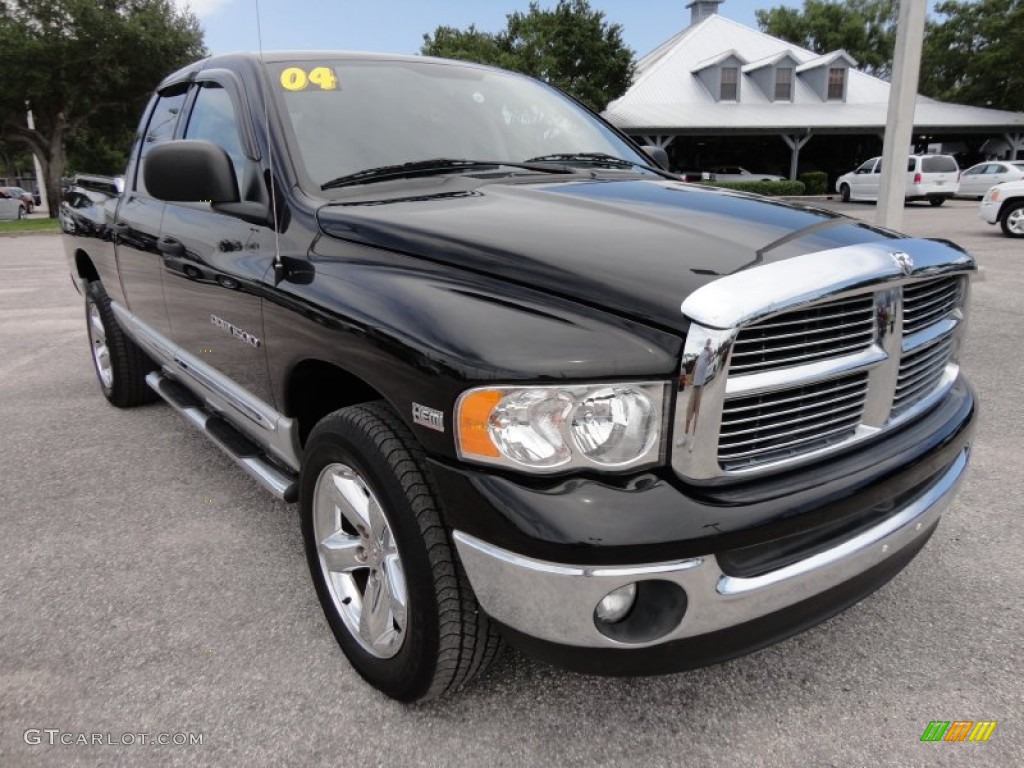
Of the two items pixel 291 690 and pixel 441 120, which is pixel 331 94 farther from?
pixel 291 690

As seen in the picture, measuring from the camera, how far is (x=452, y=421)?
5.58ft

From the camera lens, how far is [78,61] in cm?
2447

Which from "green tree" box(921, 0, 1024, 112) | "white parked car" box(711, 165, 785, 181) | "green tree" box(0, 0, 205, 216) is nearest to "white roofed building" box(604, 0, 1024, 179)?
"white parked car" box(711, 165, 785, 181)

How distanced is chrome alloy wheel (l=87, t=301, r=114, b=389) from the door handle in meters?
1.61

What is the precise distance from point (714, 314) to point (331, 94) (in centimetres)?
180

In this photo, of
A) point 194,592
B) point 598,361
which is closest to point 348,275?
point 598,361

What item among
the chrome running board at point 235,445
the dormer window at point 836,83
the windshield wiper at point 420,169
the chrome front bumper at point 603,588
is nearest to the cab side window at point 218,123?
the windshield wiper at point 420,169

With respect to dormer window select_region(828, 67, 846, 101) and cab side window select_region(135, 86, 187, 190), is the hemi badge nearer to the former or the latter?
cab side window select_region(135, 86, 187, 190)

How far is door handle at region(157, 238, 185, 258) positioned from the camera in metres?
3.10

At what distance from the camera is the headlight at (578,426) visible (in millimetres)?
1634

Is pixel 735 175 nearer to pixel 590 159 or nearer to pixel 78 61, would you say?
pixel 78 61

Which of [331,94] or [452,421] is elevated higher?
[331,94]

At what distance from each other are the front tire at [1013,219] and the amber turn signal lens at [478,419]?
15488 mm

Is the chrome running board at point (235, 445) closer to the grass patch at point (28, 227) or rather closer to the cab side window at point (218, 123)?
the cab side window at point (218, 123)
